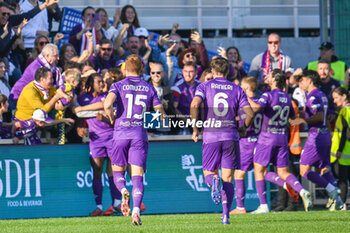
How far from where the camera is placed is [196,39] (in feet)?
56.0

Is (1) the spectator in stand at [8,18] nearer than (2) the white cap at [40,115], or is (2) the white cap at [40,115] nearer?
(2) the white cap at [40,115]

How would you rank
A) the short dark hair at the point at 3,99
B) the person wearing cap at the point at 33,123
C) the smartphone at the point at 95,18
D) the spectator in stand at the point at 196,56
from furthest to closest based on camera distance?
the smartphone at the point at 95,18 → the spectator in stand at the point at 196,56 → the person wearing cap at the point at 33,123 → the short dark hair at the point at 3,99

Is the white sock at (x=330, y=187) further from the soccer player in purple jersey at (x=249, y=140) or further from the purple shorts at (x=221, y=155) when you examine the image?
the purple shorts at (x=221, y=155)

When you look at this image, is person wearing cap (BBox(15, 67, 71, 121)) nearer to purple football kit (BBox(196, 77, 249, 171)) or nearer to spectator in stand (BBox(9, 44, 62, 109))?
spectator in stand (BBox(9, 44, 62, 109))

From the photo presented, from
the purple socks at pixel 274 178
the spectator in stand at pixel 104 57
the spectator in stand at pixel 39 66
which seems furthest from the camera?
the spectator in stand at pixel 104 57

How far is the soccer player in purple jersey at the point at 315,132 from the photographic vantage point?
15.6 metres

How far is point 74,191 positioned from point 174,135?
231cm

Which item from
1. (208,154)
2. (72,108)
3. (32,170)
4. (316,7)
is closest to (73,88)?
(72,108)

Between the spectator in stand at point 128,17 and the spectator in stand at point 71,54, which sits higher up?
the spectator in stand at point 128,17

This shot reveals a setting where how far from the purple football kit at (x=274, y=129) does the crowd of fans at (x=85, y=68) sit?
1491 millimetres

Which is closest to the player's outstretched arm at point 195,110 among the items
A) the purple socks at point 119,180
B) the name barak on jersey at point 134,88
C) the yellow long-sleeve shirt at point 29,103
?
the name barak on jersey at point 134,88

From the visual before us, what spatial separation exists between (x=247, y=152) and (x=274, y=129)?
2.80 feet

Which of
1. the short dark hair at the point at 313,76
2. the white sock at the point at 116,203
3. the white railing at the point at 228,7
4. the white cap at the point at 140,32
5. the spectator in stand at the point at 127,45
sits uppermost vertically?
the white railing at the point at 228,7

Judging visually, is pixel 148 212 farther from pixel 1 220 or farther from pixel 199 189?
pixel 1 220
